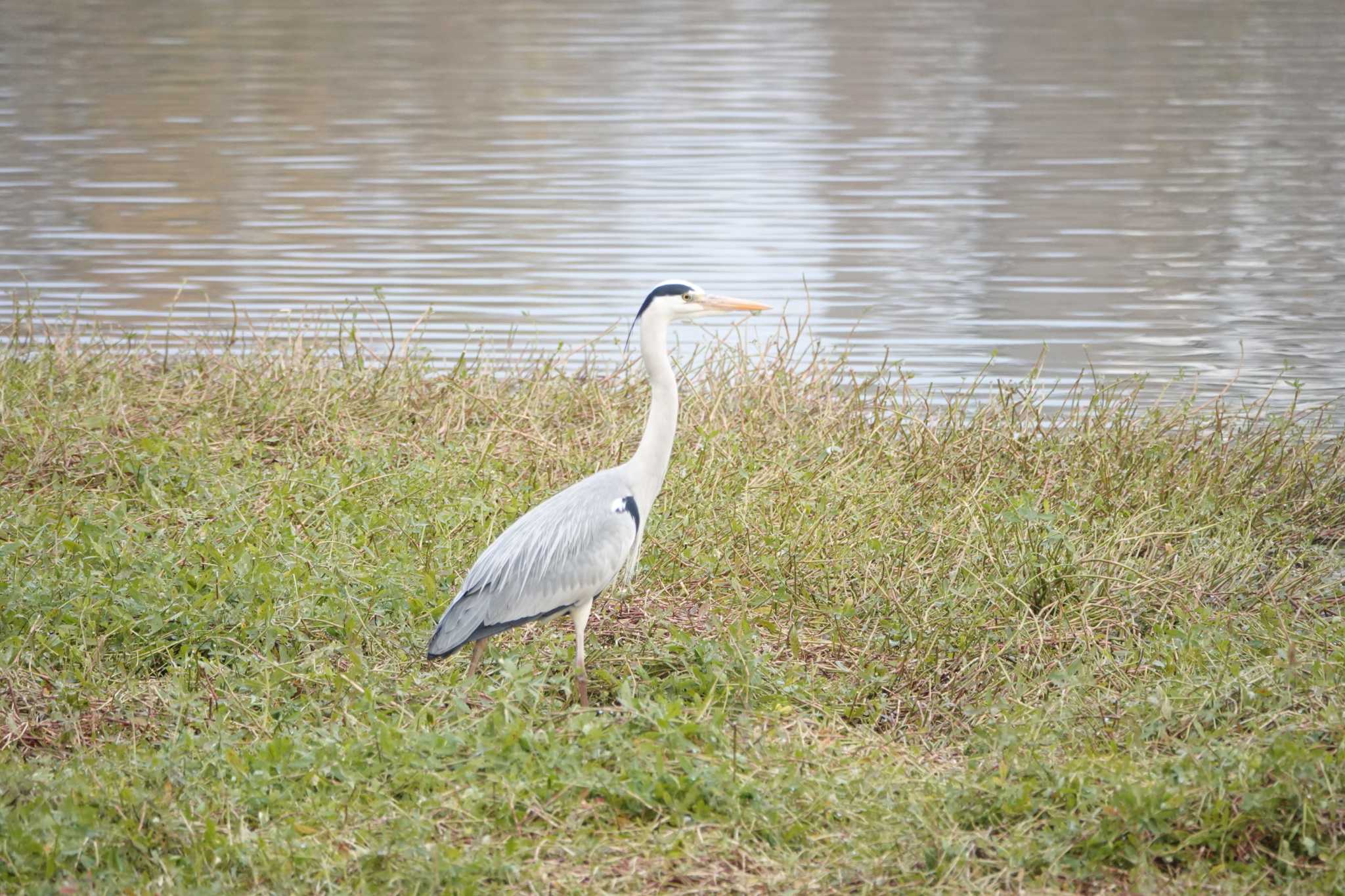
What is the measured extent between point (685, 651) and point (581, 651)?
371 millimetres

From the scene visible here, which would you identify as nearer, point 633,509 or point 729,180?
point 633,509

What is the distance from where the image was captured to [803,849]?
3.56m

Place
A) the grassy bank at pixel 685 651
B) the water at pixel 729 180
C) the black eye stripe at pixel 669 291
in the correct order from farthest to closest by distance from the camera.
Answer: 1. the water at pixel 729 180
2. the black eye stripe at pixel 669 291
3. the grassy bank at pixel 685 651

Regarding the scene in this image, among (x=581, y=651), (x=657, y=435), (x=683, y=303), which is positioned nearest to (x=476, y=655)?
(x=581, y=651)

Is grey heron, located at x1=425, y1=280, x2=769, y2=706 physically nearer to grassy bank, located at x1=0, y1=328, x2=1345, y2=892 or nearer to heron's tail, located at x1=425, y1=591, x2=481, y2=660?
heron's tail, located at x1=425, y1=591, x2=481, y2=660

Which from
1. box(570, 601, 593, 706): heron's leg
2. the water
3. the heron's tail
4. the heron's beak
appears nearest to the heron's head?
the heron's beak

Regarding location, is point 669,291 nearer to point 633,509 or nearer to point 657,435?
point 657,435

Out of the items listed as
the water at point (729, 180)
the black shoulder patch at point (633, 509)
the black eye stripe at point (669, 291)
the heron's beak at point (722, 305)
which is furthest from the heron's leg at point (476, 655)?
the water at point (729, 180)

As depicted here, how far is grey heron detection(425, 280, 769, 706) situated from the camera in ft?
14.4

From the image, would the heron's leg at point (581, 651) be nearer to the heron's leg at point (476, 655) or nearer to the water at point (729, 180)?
the heron's leg at point (476, 655)

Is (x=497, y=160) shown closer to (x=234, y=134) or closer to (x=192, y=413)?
(x=234, y=134)

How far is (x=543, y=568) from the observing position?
4371mm

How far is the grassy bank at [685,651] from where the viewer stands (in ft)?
11.5

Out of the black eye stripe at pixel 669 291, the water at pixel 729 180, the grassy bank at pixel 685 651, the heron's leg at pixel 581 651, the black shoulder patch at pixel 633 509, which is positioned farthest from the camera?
the water at pixel 729 180
